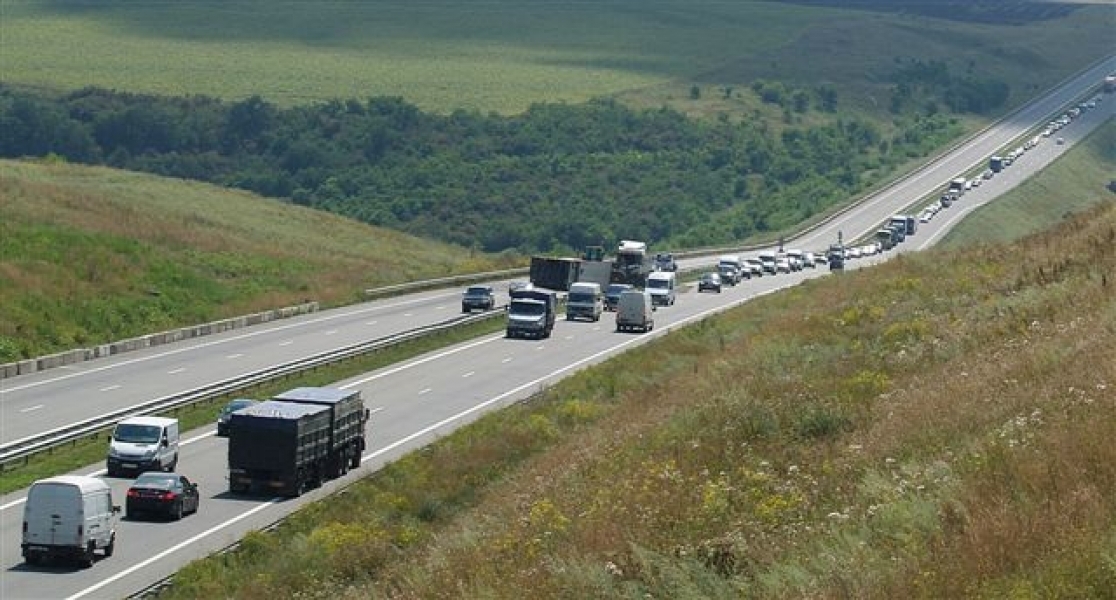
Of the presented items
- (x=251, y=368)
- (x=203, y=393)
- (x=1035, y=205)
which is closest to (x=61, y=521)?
(x=203, y=393)

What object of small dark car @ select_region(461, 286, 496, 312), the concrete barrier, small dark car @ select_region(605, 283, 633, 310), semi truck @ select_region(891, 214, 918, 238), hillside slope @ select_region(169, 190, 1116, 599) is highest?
hillside slope @ select_region(169, 190, 1116, 599)

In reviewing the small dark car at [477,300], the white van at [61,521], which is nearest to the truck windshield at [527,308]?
the small dark car at [477,300]

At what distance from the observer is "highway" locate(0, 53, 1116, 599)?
132 feet

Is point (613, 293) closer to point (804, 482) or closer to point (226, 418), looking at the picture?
point (226, 418)

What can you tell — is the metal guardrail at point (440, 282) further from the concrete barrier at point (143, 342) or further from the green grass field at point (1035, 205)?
the green grass field at point (1035, 205)

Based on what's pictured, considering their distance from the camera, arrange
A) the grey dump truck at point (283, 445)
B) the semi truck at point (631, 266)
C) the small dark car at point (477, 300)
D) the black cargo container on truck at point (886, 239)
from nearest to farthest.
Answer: the grey dump truck at point (283, 445)
the small dark car at point (477, 300)
the semi truck at point (631, 266)
the black cargo container on truck at point (886, 239)

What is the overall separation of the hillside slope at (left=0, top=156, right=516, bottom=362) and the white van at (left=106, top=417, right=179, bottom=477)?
2379 cm

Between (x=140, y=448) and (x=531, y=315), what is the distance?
38.4m

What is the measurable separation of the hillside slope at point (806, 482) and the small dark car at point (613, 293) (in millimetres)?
49861

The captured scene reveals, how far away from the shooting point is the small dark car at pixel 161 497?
44.8m

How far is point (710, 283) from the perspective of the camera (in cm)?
11725

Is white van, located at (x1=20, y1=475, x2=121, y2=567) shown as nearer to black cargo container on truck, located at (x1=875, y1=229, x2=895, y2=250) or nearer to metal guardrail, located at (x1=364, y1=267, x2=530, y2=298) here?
metal guardrail, located at (x1=364, y1=267, x2=530, y2=298)

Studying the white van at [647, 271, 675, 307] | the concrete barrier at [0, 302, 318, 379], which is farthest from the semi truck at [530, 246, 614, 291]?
the concrete barrier at [0, 302, 318, 379]

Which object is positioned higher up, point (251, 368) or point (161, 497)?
point (161, 497)
